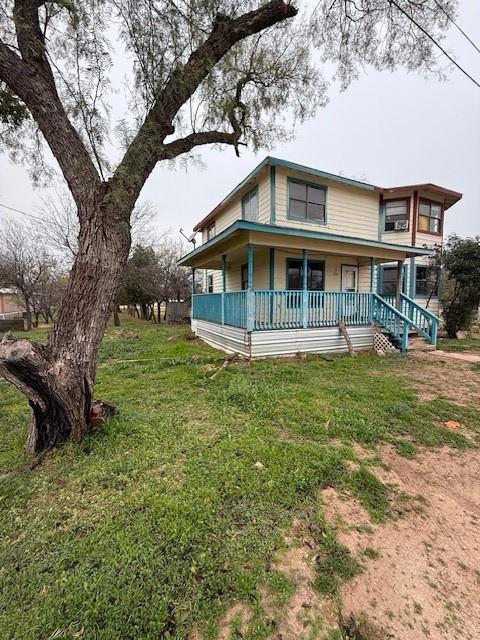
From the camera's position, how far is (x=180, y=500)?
2.25 m

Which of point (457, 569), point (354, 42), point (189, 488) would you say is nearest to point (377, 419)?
point (457, 569)

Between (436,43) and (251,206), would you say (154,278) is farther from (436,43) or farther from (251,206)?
(436,43)

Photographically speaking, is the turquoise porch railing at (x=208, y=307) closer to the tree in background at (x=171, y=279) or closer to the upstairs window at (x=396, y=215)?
the upstairs window at (x=396, y=215)

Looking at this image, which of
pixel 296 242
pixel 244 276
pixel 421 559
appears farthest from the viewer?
pixel 244 276

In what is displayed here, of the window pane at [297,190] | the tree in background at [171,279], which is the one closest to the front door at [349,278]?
the window pane at [297,190]

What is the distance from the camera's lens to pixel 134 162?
3.25m

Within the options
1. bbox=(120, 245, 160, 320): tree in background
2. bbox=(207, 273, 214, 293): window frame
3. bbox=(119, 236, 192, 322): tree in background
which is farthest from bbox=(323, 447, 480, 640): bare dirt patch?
bbox=(120, 245, 160, 320): tree in background

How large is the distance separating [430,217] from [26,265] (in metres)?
22.0

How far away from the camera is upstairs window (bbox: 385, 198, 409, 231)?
11625 mm

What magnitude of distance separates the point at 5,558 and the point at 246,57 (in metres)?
7.78

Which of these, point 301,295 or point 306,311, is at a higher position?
point 301,295

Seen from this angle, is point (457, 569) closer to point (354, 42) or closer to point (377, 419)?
point (377, 419)

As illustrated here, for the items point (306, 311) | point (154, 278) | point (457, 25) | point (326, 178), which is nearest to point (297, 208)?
point (326, 178)

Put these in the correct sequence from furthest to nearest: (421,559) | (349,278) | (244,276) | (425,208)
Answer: (425,208), (244,276), (349,278), (421,559)
